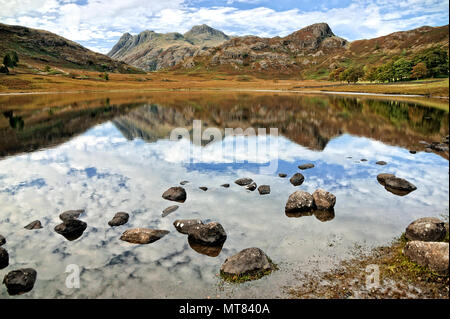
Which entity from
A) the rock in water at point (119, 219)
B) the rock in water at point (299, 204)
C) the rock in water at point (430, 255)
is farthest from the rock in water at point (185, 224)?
the rock in water at point (430, 255)

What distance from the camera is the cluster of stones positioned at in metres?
12.0

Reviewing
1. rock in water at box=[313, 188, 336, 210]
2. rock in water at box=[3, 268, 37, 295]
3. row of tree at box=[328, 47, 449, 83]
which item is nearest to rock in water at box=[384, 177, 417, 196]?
rock in water at box=[313, 188, 336, 210]

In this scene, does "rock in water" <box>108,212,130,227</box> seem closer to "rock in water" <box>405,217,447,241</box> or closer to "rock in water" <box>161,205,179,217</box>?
"rock in water" <box>161,205,179,217</box>

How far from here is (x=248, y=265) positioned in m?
13.0

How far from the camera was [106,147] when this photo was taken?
139 ft

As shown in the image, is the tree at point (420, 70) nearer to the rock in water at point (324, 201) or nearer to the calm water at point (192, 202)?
the calm water at point (192, 202)

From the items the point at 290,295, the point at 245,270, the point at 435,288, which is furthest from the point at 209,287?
the point at 435,288

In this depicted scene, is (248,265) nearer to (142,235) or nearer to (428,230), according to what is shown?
(142,235)

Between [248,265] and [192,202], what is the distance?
370 inches

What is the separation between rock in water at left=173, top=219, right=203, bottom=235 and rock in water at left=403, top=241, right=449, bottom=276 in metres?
10.7

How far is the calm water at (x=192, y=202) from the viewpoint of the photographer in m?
13.2

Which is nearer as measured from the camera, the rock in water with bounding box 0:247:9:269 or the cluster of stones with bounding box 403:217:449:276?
the cluster of stones with bounding box 403:217:449:276

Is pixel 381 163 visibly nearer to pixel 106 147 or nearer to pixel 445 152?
pixel 445 152

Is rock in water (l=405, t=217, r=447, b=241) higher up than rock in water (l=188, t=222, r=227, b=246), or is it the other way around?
rock in water (l=405, t=217, r=447, b=241)
